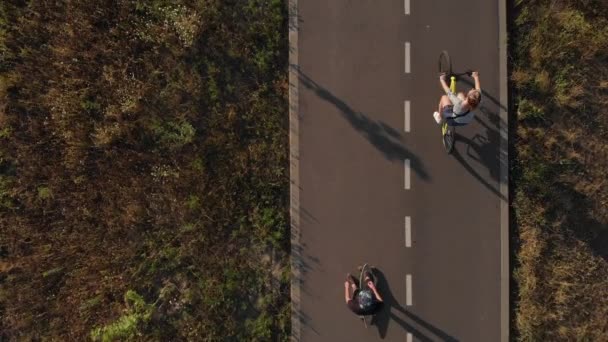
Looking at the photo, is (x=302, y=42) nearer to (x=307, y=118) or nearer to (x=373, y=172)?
(x=307, y=118)

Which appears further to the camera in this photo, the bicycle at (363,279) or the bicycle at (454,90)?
the bicycle at (363,279)

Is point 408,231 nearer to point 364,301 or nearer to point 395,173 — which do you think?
point 395,173

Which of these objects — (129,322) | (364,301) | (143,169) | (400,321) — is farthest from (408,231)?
(129,322)

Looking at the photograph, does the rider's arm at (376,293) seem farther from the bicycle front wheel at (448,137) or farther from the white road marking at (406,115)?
the white road marking at (406,115)

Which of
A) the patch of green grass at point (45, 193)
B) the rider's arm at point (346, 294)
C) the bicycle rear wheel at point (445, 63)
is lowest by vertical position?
the rider's arm at point (346, 294)

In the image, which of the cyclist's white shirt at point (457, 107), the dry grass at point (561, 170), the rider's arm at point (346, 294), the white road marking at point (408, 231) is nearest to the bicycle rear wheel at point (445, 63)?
the cyclist's white shirt at point (457, 107)

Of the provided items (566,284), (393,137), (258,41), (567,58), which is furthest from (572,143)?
(258,41)
